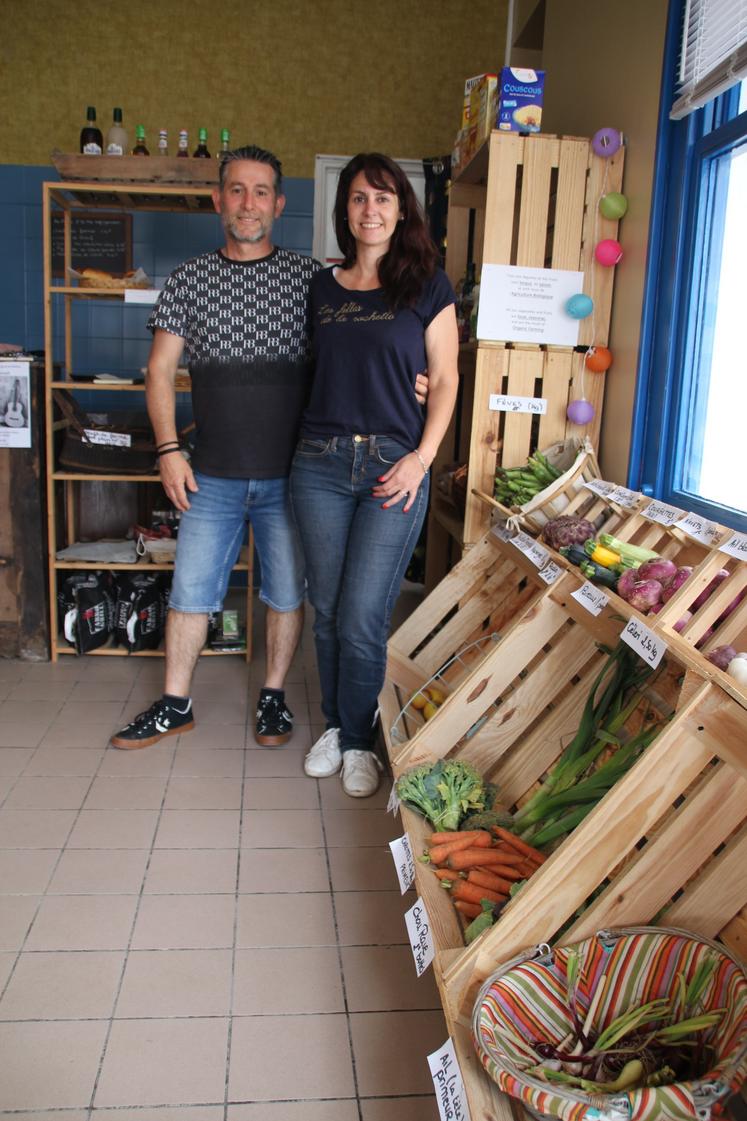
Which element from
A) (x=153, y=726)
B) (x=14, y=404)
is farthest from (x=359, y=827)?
(x=14, y=404)

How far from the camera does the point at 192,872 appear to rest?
2.46 meters

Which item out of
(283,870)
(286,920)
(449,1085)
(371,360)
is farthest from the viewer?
(371,360)

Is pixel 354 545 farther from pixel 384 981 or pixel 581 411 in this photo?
pixel 384 981

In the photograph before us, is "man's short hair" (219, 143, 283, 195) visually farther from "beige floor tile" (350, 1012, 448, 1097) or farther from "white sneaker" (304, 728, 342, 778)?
"beige floor tile" (350, 1012, 448, 1097)

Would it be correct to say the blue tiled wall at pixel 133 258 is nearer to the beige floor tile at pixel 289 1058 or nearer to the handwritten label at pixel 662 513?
the handwritten label at pixel 662 513

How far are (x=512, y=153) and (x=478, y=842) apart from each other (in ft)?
6.98

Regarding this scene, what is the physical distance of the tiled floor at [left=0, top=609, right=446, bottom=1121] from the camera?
1737mm

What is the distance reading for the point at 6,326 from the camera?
543 cm

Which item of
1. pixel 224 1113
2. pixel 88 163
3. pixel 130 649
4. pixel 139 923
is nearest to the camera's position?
pixel 224 1113

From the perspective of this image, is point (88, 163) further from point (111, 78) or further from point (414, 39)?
point (414, 39)

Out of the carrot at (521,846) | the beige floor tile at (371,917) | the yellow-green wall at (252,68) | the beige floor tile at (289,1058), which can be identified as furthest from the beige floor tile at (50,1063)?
the yellow-green wall at (252,68)

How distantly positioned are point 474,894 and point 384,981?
410 mm

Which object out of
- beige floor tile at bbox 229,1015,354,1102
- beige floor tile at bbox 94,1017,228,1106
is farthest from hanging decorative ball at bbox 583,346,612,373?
beige floor tile at bbox 94,1017,228,1106

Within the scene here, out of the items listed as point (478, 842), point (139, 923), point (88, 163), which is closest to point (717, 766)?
point (478, 842)
